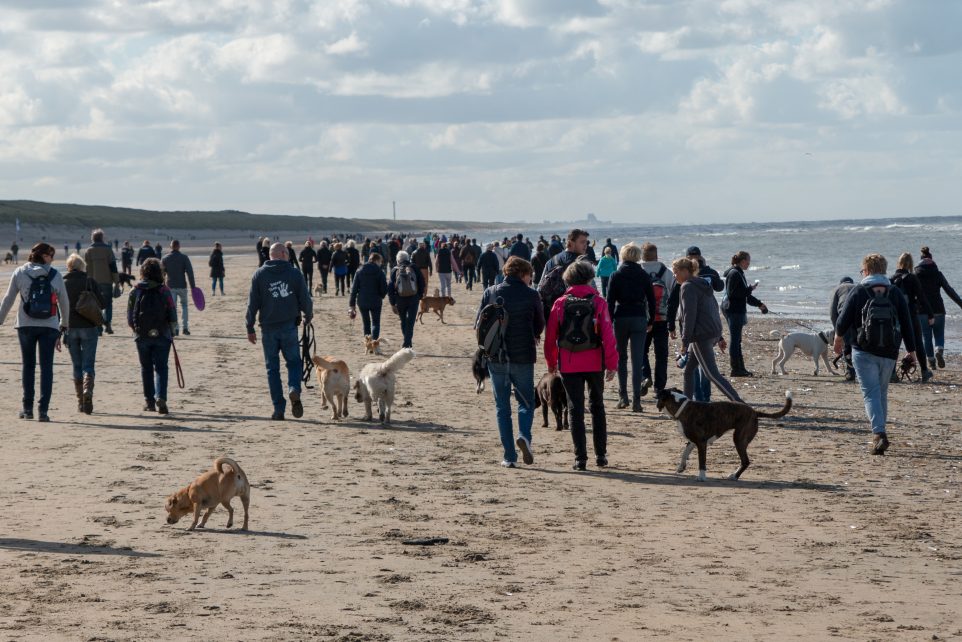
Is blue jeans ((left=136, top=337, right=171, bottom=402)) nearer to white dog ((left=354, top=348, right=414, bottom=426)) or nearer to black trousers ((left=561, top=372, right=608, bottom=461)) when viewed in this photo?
white dog ((left=354, top=348, right=414, bottom=426))

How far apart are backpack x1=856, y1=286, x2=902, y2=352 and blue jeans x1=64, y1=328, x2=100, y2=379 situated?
726cm

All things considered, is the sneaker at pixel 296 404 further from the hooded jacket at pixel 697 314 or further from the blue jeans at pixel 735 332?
the blue jeans at pixel 735 332

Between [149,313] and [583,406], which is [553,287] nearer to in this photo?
[583,406]

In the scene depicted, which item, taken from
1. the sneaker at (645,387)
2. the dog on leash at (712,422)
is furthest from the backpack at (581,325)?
the sneaker at (645,387)

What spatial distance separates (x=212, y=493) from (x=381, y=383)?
4.10m

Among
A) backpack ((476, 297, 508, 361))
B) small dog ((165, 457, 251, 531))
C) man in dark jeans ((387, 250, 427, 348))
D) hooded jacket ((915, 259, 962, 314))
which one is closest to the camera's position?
small dog ((165, 457, 251, 531))

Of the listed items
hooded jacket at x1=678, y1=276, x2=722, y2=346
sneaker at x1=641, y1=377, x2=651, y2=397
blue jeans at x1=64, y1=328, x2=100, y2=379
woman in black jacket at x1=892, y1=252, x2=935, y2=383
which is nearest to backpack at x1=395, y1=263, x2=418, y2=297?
sneaker at x1=641, y1=377, x2=651, y2=397

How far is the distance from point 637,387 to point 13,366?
8.72 m

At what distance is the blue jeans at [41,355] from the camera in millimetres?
11242

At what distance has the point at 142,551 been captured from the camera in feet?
22.3

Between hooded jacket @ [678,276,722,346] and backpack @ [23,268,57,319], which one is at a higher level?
backpack @ [23,268,57,319]

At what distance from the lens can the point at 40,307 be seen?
11102 mm

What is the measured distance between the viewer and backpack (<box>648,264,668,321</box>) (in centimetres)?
1259

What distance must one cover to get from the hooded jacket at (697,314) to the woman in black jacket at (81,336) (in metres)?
5.73
